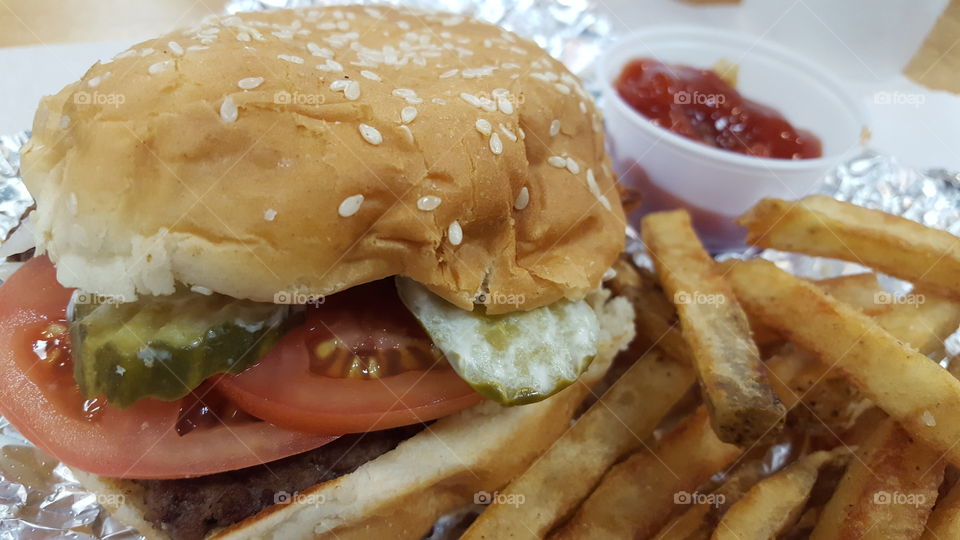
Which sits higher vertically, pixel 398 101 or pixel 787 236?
pixel 398 101

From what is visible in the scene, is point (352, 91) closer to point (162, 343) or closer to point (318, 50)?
point (318, 50)

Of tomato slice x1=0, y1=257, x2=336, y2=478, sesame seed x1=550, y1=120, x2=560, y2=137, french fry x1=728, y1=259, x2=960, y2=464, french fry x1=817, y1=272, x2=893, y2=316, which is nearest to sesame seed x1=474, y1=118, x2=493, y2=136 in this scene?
sesame seed x1=550, y1=120, x2=560, y2=137

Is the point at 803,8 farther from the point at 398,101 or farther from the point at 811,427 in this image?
the point at 398,101

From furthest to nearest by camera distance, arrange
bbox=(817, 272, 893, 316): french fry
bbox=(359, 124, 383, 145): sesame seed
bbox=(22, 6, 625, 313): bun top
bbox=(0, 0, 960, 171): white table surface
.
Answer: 1. bbox=(0, 0, 960, 171): white table surface
2. bbox=(817, 272, 893, 316): french fry
3. bbox=(359, 124, 383, 145): sesame seed
4. bbox=(22, 6, 625, 313): bun top

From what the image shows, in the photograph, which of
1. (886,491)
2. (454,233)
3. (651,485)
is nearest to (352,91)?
(454,233)

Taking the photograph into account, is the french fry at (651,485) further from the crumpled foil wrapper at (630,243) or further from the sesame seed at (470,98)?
the sesame seed at (470,98)

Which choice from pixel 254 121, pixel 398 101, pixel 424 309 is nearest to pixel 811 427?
pixel 424 309

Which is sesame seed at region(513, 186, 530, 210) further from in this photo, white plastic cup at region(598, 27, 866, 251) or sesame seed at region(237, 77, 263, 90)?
white plastic cup at region(598, 27, 866, 251)
